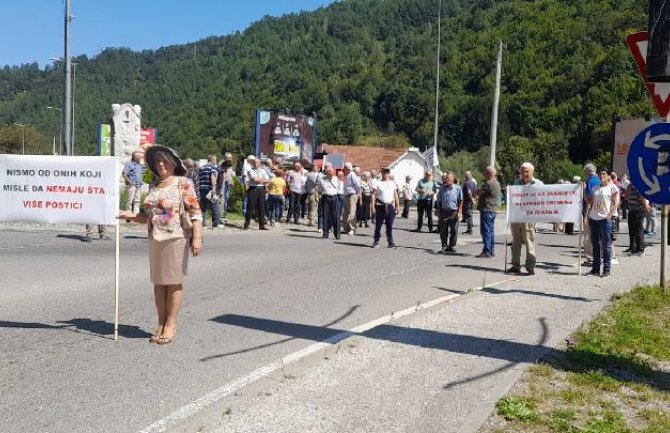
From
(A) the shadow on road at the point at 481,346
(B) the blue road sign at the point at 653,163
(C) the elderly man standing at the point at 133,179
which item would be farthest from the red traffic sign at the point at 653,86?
(C) the elderly man standing at the point at 133,179

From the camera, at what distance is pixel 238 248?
46.0ft

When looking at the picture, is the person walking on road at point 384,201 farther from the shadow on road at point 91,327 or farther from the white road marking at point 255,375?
the shadow on road at point 91,327

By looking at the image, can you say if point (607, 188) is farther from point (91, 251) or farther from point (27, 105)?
point (27, 105)

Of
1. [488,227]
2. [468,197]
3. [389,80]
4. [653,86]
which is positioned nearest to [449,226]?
[488,227]

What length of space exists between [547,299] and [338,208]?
8.40m

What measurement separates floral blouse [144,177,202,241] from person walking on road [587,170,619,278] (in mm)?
7441

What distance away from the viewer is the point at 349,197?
18.5 metres

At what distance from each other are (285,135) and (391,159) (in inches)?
1675

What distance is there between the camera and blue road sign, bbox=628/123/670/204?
23.3 ft

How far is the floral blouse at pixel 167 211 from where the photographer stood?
6121 millimetres

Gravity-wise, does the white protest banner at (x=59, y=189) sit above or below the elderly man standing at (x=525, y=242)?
above

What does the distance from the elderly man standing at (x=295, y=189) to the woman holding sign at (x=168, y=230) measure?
564 inches

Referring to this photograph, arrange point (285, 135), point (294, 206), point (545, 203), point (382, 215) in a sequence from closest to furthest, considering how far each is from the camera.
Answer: point (545, 203) → point (382, 215) → point (294, 206) → point (285, 135)

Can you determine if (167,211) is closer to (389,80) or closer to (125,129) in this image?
(125,129)
